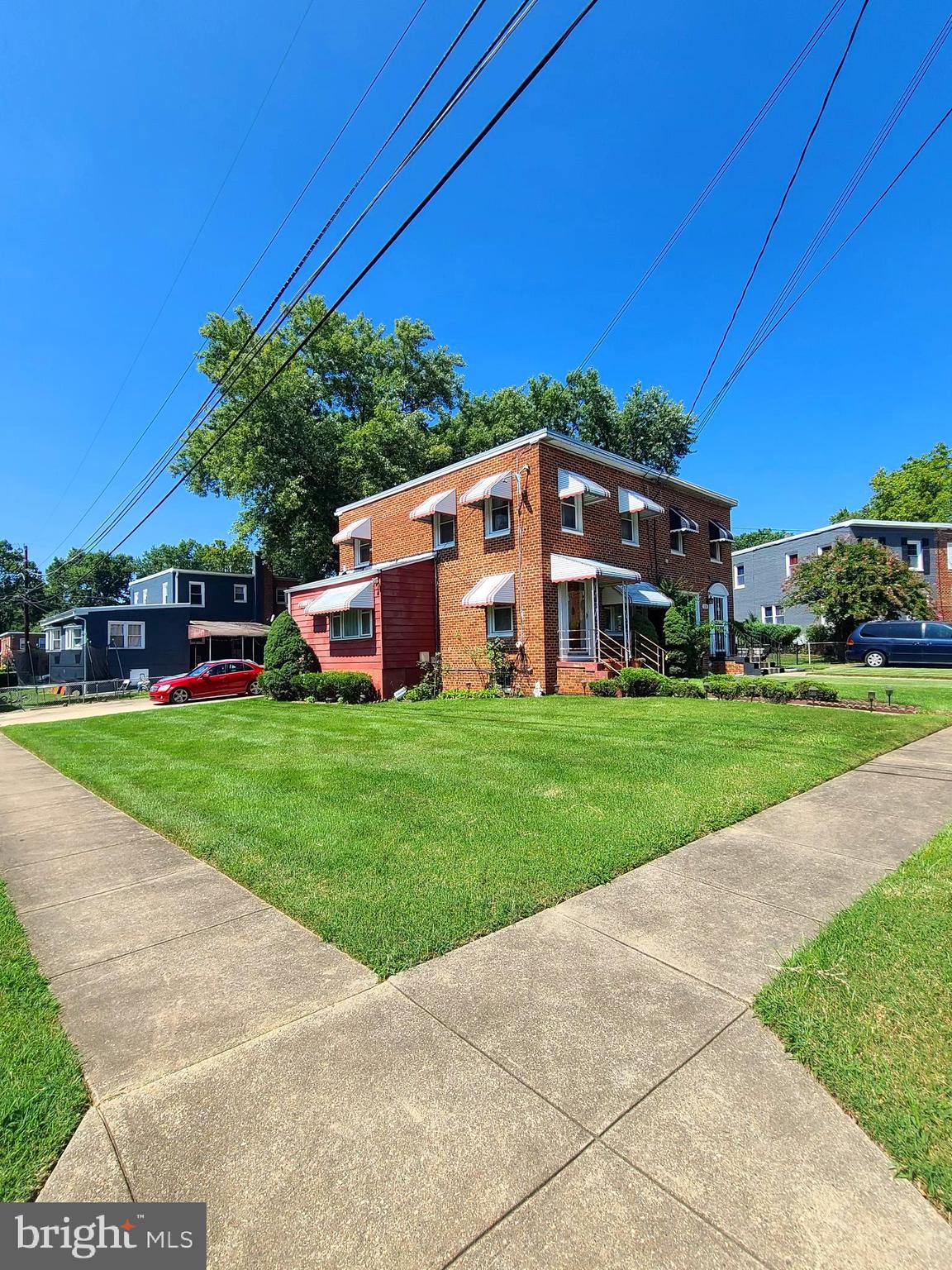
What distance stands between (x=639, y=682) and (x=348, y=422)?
23.3 metres

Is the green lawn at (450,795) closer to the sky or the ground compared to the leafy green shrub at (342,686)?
closer to the ground

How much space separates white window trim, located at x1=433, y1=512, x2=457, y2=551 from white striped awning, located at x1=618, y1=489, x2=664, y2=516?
17.2ft

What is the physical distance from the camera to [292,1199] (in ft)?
6.23

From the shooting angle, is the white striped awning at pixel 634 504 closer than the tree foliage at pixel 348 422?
Yes

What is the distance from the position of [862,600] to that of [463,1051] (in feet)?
94.2

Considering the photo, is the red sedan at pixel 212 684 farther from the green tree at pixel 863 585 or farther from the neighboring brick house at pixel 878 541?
the neighboring brick house at pixel 878 541

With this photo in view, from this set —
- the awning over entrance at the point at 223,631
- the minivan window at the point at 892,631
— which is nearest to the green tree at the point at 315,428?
the awning over entrance at the point at 223,631

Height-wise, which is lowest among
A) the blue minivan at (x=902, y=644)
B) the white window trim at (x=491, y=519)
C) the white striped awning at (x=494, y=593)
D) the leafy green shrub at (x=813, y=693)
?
the leafy green shrub at (x=813, y=693)

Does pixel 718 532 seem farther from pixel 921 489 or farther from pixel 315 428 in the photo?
pixel 921 489

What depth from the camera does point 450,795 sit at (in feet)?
20.7

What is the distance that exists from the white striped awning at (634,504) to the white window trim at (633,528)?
1.47 feet

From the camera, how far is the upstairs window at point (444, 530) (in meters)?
19.3

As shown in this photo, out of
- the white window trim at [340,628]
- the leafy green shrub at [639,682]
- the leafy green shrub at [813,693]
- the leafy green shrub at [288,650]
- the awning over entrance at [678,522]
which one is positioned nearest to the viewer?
the leafy green shrub at [813,693]

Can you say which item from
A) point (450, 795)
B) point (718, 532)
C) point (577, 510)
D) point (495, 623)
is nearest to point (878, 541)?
point (718, 532)
